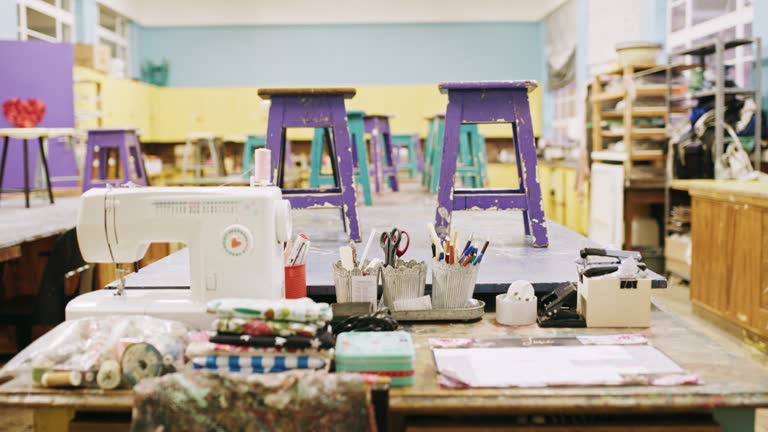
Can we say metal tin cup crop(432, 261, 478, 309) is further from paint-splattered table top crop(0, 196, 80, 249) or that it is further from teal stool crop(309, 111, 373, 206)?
teal stool crop(309, 111, 373, 206)

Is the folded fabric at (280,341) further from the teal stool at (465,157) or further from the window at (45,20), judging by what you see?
the window at (45,20)

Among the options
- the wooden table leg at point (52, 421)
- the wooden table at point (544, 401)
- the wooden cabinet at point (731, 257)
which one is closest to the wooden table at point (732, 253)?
the wooden cabinet at point (731, 257)

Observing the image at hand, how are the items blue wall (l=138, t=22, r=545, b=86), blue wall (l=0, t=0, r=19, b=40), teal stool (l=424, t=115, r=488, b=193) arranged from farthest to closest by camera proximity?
blue wall (l=138, t=22, r=545, b=86)
blue wall (l=0, t=0, r=19, b=40)
teal stool (l=424, t=115, r=488, b=193)

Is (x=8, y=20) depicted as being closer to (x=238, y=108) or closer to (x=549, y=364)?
(x=238, y=108)

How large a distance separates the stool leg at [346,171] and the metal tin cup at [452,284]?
1.22 m

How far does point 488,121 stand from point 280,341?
1620 millimetres

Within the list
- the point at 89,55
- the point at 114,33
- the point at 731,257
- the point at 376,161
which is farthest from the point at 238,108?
the point at 731,257

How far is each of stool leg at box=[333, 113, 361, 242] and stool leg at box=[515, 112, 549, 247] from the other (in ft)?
2.34

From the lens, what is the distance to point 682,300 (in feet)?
17.6

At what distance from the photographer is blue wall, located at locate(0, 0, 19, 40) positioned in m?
7.39

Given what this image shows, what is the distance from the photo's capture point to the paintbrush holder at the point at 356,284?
1829 mm

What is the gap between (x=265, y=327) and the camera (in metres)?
1.39

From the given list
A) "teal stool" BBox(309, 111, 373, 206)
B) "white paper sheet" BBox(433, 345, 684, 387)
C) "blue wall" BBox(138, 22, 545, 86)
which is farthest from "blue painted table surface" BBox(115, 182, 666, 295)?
"blue wall" BBox(138, 22, 545, 86)

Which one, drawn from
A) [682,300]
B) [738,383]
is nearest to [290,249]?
[738,383]
